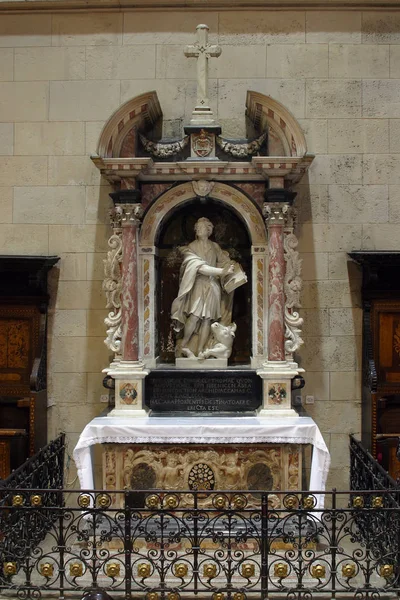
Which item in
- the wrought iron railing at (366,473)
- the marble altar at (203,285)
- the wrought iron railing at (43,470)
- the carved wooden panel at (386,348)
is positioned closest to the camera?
the wrought iron railing at (366,473)

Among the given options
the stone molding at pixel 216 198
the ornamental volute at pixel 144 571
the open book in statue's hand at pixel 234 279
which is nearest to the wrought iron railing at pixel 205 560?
the ornamental volute at pixel 144 571

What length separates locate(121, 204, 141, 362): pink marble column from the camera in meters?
6.46

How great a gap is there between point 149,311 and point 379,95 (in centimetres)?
314

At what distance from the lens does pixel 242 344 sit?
704 cm

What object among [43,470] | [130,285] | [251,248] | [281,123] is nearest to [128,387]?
[130,285]

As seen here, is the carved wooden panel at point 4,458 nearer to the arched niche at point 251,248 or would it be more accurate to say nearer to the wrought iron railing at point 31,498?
the wrought iron railing at point 31,498

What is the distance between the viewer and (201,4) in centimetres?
713

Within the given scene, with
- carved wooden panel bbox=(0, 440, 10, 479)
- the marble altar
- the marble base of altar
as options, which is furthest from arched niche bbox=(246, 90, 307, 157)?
carved wooden panel bbox=(0, 440, 10, 479)

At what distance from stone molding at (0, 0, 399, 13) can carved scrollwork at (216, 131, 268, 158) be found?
1.52 meters

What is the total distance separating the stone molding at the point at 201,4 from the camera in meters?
7.10

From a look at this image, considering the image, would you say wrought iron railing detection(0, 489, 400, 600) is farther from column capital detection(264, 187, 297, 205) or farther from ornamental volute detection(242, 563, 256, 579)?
column capital detection(264, 187, 297, 205)

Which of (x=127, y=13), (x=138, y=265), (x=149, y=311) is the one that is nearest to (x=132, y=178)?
(x=138, y=265)

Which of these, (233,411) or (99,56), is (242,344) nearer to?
(233,411)

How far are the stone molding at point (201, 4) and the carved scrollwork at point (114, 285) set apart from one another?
2353 millimetres
